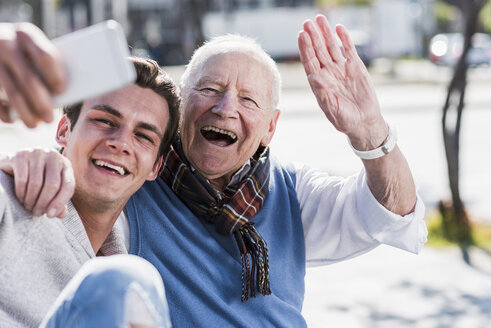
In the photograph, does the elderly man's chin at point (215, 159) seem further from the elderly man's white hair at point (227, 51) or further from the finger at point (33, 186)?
the finger at point (33, 186)

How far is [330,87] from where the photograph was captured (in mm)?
2486

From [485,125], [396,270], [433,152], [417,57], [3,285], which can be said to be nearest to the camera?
[3,285]

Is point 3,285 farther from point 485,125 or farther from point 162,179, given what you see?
point 485,125

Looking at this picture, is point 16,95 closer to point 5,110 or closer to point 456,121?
point 5,110

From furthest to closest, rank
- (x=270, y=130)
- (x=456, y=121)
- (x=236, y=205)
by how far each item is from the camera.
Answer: (x=456, y=121)
(x=270, y=130)
(x=236, y=205)

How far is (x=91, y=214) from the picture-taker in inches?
91.5

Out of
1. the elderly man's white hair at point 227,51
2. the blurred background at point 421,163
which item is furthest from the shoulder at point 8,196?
the elderly man's white hair at point 227,51

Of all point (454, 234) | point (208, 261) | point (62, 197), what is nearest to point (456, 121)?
point (454, 234)

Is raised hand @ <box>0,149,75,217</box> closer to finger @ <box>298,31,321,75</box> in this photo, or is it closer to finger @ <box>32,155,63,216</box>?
finger @ <box>32,155,63,216</box>

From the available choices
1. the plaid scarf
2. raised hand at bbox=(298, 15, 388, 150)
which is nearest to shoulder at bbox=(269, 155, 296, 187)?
the plaid scarf

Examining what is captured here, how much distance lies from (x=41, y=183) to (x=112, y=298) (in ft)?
1.68

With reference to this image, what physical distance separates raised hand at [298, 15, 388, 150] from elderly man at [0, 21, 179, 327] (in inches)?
20.2

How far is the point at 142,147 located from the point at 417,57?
36533mm

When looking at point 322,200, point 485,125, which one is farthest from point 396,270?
point 485,125
